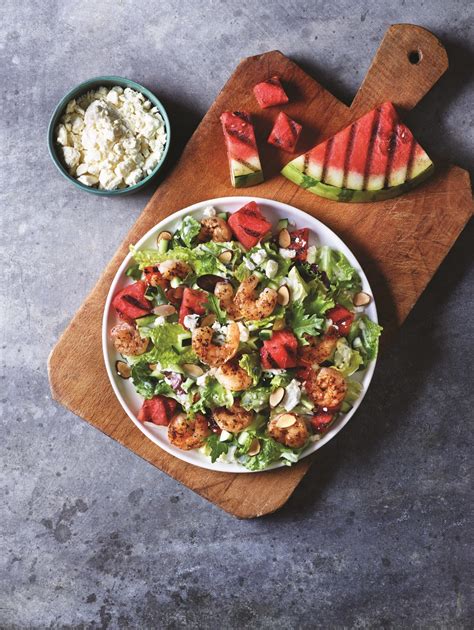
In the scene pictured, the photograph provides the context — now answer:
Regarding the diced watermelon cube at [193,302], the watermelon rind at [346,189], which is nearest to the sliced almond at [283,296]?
the diced watermelon cube at [193,302]

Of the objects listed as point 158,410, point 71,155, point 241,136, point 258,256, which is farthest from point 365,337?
point 71,155

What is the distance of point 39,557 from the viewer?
3553 mm

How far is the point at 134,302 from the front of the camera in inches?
119

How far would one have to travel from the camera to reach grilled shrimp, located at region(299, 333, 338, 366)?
2945 mm

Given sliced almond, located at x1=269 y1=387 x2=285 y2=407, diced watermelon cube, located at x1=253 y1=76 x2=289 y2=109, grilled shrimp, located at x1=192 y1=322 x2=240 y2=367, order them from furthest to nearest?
diced watermelon cube, located at x1=253 y1=76 x2=289 y2=109 → sliced almond, located at x1=269 y1=387 x2=285 y2=407 → grilled shrimp, located at x1=192 y1=322 x2=240 y2=367

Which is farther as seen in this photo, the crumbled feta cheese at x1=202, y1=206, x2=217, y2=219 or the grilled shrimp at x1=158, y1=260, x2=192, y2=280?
the crumbled feta cheese at x1=202, y1=206, x2=217, y2=219

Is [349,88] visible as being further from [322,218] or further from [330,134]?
[322,218]

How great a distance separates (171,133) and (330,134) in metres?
0.90

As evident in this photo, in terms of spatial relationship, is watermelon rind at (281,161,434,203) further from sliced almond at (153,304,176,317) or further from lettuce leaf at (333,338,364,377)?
sliced almond at (153,304,176,317)

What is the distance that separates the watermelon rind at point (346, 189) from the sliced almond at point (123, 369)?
1318 millimetres

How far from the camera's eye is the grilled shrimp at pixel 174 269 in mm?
2961

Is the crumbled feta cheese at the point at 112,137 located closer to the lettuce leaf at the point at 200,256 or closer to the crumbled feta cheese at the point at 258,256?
the lettuce leaf at the point at 200,256

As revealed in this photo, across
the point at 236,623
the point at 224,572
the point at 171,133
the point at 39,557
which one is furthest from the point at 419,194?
the point at 39,557

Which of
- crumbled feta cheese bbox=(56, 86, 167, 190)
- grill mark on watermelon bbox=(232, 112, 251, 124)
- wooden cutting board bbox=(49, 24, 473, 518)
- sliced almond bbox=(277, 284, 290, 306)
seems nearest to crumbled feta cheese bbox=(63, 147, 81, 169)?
crumbled feta cheese bbox=(56, 86, 167, 190)
